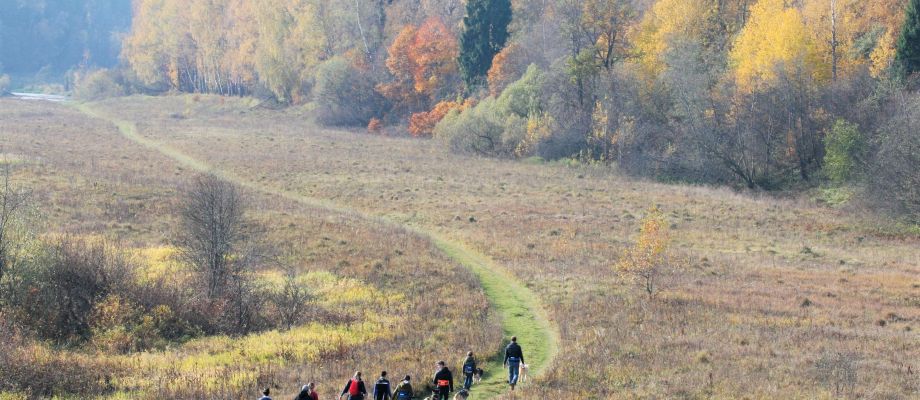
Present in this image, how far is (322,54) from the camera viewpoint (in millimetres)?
109750

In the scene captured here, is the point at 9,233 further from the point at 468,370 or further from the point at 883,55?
the point at 883,55

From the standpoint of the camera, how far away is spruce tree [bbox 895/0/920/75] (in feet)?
173

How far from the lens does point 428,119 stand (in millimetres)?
89812

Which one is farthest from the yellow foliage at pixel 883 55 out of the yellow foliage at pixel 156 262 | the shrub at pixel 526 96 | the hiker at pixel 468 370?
the hiker at pixel 468 370

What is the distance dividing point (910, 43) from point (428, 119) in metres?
49.3

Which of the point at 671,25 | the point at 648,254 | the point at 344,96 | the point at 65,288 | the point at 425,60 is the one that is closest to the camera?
the point at 65,288

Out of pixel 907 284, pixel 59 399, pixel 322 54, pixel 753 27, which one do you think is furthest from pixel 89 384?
pixel 322 54

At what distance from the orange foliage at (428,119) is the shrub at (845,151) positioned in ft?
140

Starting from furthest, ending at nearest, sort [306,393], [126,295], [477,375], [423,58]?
[423,58]
[126,295]
[477,375]
[306,393]

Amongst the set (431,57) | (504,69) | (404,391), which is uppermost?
(431,57)

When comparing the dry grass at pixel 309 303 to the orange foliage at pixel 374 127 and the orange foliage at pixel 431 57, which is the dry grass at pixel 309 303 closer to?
the orange foliage at pixel 374 127

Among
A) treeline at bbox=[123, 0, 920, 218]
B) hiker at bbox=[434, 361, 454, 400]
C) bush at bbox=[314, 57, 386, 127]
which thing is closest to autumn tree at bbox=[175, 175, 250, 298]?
hiker at bbox=[434, 361, 454, 400]

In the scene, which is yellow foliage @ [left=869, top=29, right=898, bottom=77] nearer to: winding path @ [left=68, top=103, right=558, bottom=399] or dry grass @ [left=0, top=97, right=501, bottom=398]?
winding path @ [left=68, top=103, right=558, bottom=399]

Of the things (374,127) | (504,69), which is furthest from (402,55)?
(504,69)
